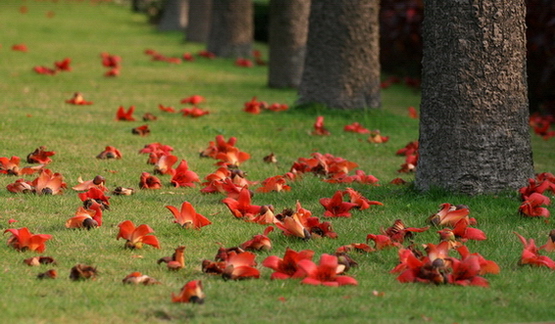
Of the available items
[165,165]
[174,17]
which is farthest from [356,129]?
[174,17]

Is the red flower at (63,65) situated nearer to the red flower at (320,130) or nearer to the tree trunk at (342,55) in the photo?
the tree trunk at (342,55)

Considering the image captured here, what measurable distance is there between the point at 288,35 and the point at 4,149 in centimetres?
580

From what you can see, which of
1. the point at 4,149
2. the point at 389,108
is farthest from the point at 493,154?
the point at 389,108

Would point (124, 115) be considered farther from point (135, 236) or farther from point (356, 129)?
point (135, 236)

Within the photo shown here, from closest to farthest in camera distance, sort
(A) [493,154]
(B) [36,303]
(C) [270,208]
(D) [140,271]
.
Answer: (B) [36,303]
(D) [140,271]
(C) [270,208]
(A) [493,154]

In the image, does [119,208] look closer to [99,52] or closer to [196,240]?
[196,240]

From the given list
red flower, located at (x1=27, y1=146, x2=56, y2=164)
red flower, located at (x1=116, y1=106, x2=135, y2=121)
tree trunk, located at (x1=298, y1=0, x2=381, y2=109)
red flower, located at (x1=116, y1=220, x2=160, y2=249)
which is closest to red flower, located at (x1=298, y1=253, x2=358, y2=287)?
red flower, located at (x1=116, y1=220, x2=160, y2=249)

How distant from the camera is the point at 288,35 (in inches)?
452

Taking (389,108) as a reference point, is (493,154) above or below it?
above

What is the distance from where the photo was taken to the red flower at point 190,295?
3.13m

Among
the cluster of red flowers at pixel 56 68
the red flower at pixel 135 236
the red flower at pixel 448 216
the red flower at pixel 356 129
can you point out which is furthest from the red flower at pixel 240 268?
the cluster of red flowers at pixel 56 68

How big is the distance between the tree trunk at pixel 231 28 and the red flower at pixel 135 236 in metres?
11.6

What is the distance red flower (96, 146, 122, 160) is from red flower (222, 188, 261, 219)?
1.89 m

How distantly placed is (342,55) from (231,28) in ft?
22.3
